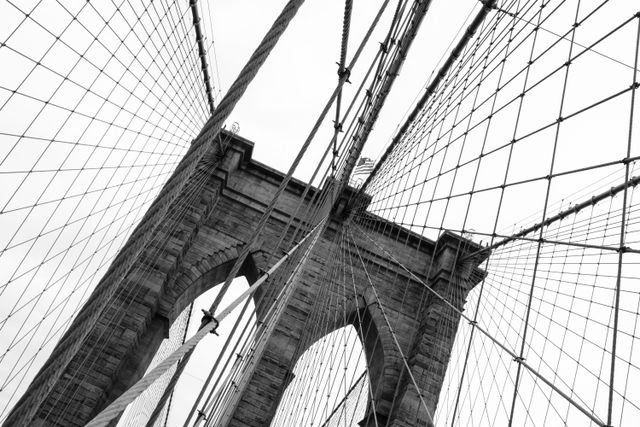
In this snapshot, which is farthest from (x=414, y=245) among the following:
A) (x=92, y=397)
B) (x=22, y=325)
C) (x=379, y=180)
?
(x=22, y=325)

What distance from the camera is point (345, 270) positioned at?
427 inches

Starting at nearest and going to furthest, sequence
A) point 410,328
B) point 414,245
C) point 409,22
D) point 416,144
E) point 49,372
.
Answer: point 49,372 < point 409,22 < point 416,144 < point 410,328 < point 414,245

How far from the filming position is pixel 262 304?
9.13 metres

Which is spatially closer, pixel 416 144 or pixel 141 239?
pixel 141 239

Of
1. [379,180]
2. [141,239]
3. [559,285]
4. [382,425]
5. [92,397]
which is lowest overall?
[92,397]

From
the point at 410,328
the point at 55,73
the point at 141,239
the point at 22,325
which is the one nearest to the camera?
the point at 141,239

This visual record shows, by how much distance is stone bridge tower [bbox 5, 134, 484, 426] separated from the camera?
8.31m

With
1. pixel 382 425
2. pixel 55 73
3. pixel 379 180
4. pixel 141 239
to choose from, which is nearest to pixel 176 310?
pixel 382 425

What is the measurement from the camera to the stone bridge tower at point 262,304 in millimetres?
8312

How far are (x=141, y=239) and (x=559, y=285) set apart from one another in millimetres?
7273

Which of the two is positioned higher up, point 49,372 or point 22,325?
point 49,372

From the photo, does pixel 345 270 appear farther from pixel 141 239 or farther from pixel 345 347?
pixel 141 239

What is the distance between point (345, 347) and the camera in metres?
9.03

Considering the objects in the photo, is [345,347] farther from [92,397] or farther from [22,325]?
[22,325]
